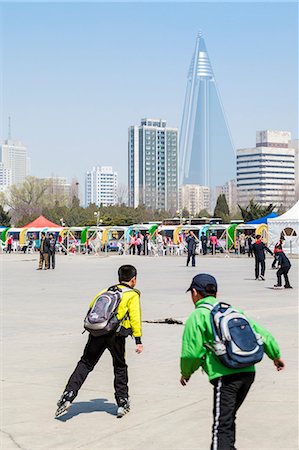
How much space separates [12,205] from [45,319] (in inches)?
3767

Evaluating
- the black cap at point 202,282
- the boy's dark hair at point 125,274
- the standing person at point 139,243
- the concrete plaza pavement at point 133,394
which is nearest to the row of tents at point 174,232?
the standing person at point 139,243

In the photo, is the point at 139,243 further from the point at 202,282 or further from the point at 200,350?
the point at 200,350

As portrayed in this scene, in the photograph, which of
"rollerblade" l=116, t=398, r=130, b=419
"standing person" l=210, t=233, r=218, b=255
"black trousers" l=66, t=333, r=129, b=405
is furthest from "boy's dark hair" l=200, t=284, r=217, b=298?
"standing person" l=210, t=233, r=218, b=255

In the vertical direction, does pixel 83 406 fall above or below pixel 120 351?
below

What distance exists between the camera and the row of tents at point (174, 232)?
47.3 m

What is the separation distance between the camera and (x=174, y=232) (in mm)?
56625

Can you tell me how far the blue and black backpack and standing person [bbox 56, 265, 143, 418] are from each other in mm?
2026

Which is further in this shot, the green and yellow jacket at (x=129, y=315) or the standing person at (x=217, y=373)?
the green and yellow jacket at (x=129, y=315)

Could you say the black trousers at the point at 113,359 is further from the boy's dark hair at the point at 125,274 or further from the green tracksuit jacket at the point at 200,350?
the green tracksuit jacket at the point at 200,350

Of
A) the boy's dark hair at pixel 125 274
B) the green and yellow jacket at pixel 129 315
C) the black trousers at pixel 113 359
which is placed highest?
the boy's dark hair at pixel 125 274

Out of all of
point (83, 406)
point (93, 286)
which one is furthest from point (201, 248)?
point (83, 406)

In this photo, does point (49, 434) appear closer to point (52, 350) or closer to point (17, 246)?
point (52, 350)

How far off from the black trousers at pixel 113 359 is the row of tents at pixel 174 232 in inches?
1559

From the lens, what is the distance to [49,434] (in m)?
6.52
